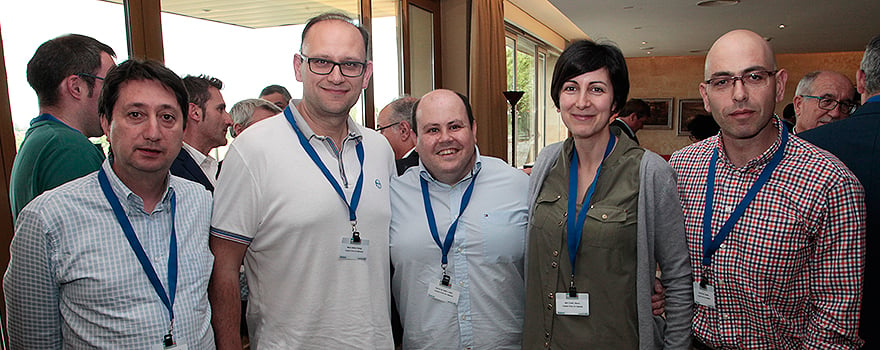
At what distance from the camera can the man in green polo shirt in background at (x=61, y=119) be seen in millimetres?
1771

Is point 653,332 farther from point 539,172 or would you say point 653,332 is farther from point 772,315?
point 539,172

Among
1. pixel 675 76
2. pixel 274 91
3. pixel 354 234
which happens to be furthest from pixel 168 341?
pixel 675 76

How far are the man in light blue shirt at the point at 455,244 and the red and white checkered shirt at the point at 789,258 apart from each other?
2.01ft

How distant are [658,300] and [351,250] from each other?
0.98m

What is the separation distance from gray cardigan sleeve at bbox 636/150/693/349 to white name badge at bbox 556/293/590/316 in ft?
0.53

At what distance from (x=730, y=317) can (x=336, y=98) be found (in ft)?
4.60

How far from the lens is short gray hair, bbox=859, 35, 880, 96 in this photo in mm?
1861

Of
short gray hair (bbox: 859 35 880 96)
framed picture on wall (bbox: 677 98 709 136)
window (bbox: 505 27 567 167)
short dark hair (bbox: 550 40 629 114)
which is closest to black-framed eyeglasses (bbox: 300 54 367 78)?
short dark hair (bbox: 550 40 629 114)

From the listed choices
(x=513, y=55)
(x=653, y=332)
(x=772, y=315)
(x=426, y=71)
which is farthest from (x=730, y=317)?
(x=513, y=55)

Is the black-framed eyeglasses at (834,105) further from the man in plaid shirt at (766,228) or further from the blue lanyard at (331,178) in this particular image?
the blue lanyard at (331,178)

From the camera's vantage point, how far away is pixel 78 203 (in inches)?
51.8

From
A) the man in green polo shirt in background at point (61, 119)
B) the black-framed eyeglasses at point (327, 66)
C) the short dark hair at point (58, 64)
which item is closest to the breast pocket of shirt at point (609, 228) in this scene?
the black-framed eyeglasses at point (327, 66)

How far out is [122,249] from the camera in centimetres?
134

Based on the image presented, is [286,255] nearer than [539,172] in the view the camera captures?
Yes
